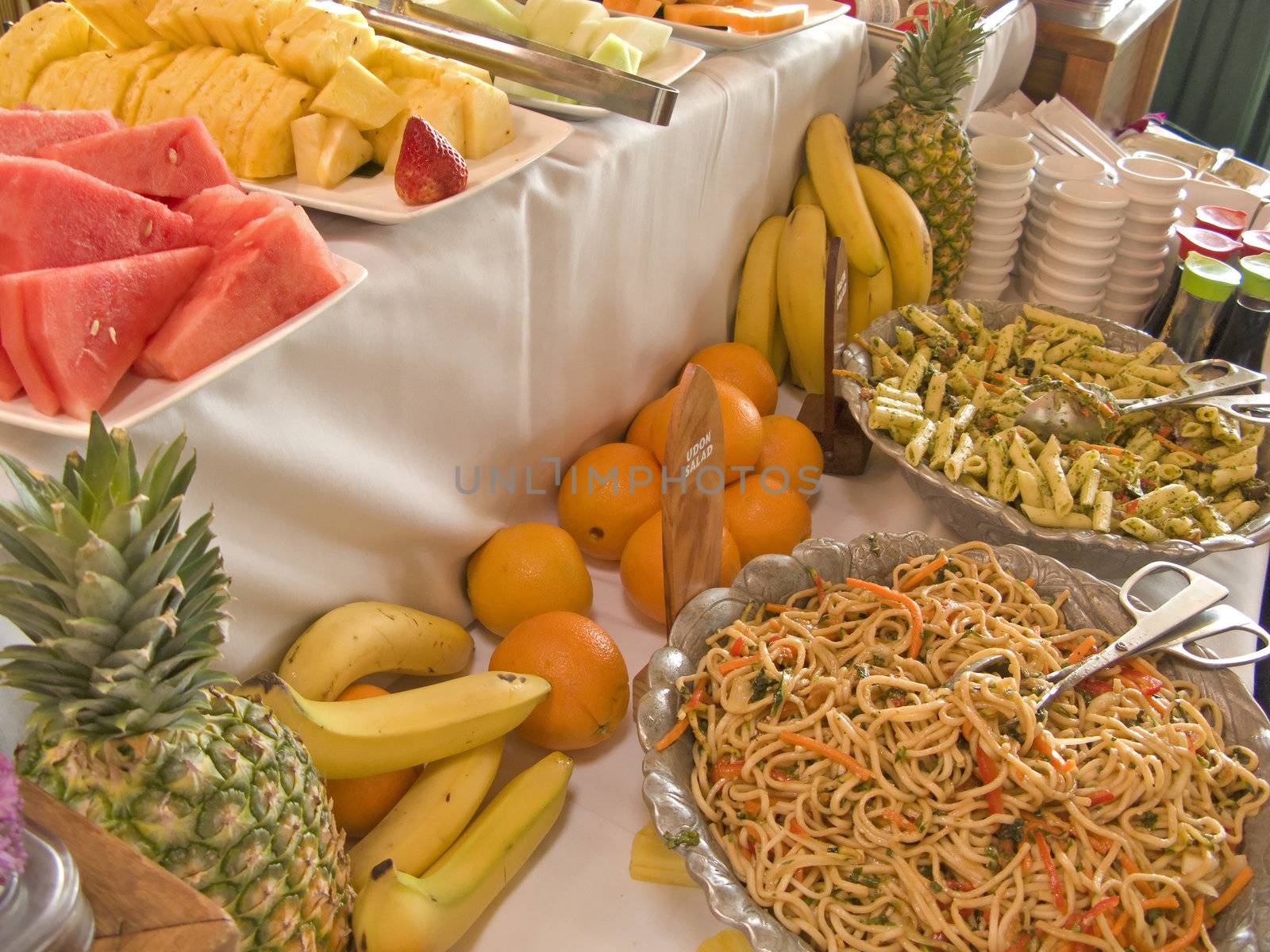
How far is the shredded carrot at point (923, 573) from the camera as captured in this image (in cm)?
104

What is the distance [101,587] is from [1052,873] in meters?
0.77

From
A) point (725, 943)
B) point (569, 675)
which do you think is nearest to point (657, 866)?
point (725, 943)

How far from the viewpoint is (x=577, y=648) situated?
963 mm

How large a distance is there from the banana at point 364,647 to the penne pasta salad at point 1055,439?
642 mm

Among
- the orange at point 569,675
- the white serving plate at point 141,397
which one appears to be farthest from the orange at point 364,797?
the white serving plate at point 141,397

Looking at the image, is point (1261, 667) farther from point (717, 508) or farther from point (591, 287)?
point (591, 287)

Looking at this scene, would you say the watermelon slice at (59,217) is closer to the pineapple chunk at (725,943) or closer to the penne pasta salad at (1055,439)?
the pineapple chunk at (725,943)

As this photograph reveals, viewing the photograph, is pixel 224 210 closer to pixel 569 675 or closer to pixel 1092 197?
pixel 569 675

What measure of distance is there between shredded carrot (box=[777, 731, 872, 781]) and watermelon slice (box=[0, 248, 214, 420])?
65cm

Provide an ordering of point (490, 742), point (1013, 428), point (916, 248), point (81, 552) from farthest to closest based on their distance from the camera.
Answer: point (916, 248)
point (1013, 428)
point (490, 742)
point (81, 552)

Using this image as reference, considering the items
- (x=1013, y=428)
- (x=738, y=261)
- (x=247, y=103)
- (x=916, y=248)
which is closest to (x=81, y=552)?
(x=247, y=103)

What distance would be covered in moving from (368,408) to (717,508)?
380 mm

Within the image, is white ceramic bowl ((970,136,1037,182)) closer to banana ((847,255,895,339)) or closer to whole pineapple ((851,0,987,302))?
whole pineapple ((851,0,987,302))

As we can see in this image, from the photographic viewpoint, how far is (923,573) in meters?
1.04
